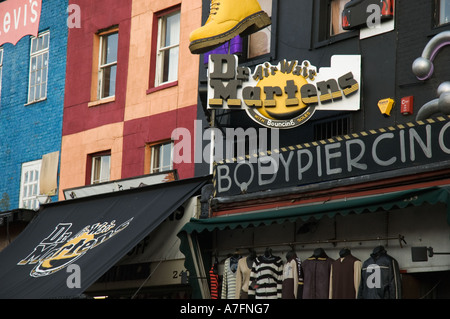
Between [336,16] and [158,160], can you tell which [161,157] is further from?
[336,16]

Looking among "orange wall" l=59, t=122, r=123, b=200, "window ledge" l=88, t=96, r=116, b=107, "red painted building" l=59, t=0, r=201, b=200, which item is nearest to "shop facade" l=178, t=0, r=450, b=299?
"red painted building" l=59, t=0, r=201, b=200

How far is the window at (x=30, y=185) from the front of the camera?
23375 mm

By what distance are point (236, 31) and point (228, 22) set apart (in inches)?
9.7

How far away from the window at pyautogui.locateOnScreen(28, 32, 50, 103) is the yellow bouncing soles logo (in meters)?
5.79

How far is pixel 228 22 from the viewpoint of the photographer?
18.0 metres

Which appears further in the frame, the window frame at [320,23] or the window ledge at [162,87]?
the window ledge at [162,87]

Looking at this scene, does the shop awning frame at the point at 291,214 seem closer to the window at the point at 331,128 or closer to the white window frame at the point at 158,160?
the window at the point at 331,128

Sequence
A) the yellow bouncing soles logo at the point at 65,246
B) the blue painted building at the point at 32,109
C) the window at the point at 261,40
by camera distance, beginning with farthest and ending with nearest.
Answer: the blue painted building at the point at 32,109 < the window at the point at 261,40 < the yellow bouncing soles logo at the point at 65,246

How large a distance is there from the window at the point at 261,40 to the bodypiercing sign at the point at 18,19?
6.54 metres

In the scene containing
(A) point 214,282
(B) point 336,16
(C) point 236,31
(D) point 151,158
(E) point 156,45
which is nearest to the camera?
(A) point 214,282

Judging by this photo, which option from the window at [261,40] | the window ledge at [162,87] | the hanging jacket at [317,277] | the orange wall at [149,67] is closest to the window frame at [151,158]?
the orange wall at [149,67]

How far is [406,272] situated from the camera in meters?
14.2

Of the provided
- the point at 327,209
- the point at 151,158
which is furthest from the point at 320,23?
the point at 151,158

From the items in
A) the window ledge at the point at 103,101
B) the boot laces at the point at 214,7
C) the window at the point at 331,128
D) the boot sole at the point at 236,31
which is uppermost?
the boot laces at the point at 214,7
